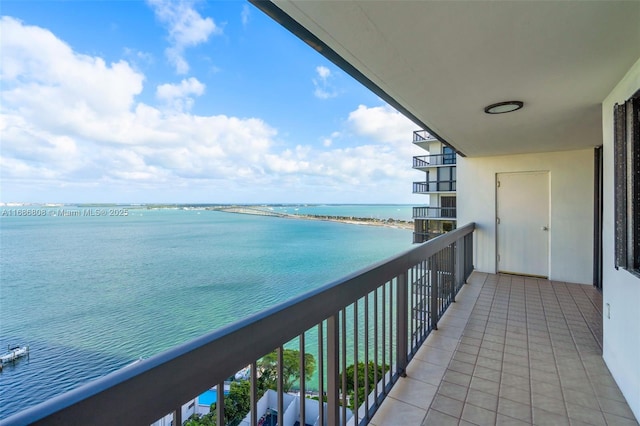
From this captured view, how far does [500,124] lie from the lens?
3.11m

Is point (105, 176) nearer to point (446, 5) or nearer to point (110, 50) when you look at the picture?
point (110, 50)

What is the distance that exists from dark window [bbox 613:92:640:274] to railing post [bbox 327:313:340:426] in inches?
74.9

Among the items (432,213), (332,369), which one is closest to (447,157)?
(432,213)

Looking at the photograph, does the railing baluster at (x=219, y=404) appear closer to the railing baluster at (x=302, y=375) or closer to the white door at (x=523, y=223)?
the railing baluster at (x=302, y=375)

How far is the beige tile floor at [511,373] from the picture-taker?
1699mm

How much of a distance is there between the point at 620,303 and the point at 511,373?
2.92 feet

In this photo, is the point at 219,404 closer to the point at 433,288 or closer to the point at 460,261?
the point at 433,288

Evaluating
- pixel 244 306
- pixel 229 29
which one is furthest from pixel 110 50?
pixel 244 306

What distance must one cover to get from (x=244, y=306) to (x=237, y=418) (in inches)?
584

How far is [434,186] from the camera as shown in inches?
750

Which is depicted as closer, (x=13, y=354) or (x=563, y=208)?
(x=563, y=208)

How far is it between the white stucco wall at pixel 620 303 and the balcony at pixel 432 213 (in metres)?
16.1

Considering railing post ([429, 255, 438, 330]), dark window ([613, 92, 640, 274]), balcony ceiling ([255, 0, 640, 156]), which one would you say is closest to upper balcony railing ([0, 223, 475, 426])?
railing post ([429, 255, 438, 330])

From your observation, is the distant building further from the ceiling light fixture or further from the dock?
the dock
